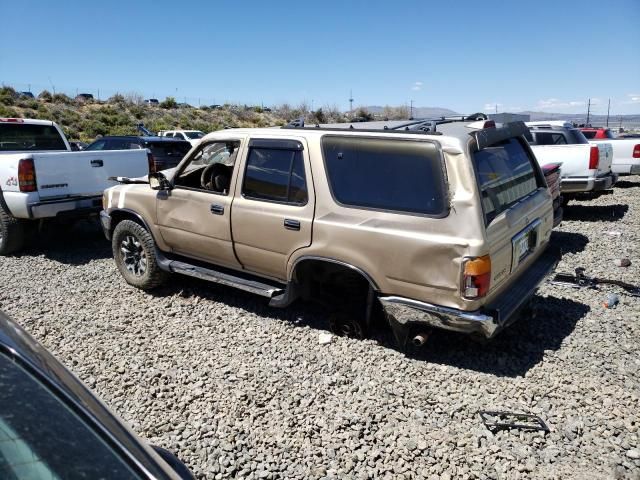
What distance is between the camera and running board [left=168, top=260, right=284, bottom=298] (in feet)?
15.1

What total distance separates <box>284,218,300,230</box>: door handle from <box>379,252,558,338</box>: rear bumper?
97 cm

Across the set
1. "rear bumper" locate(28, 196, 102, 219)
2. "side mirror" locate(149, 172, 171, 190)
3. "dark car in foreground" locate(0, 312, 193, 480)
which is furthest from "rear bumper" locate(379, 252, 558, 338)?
"rear bumper" locate(28, 196, 102, 219)

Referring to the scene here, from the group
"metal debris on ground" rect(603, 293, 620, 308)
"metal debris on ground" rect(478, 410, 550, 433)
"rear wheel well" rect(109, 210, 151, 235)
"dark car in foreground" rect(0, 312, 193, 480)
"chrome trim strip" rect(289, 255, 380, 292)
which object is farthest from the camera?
"rear wheel well" rect(109, 210, 151, 235)

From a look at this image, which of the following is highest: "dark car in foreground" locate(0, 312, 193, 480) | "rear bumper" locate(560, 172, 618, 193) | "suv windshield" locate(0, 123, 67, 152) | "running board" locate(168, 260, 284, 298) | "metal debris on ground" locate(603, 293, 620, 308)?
"suv windshield" locate(0, 123, 67, 152)

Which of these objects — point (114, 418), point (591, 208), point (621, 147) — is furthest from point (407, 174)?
point (621, 147)

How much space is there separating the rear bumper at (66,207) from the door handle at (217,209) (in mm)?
3120

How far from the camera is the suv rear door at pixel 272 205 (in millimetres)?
4301

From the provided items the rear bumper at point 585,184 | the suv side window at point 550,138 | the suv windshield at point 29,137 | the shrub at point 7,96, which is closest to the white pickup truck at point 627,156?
the suv side window at point 550,138

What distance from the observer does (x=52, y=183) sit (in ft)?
22.4

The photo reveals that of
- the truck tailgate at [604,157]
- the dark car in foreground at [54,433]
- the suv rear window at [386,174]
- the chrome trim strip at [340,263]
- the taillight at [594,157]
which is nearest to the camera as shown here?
the dark car in foreground at [54,433]

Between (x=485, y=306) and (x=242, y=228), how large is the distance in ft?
7.43

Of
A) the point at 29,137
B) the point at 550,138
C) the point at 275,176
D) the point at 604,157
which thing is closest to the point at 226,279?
the point at 275,176

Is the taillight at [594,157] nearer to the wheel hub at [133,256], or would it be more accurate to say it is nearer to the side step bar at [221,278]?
the side step bar at [221,278]

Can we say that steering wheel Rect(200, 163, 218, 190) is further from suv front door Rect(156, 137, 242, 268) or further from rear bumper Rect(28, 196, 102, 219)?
rear bumper Rect(28, 196, 102, 219)
